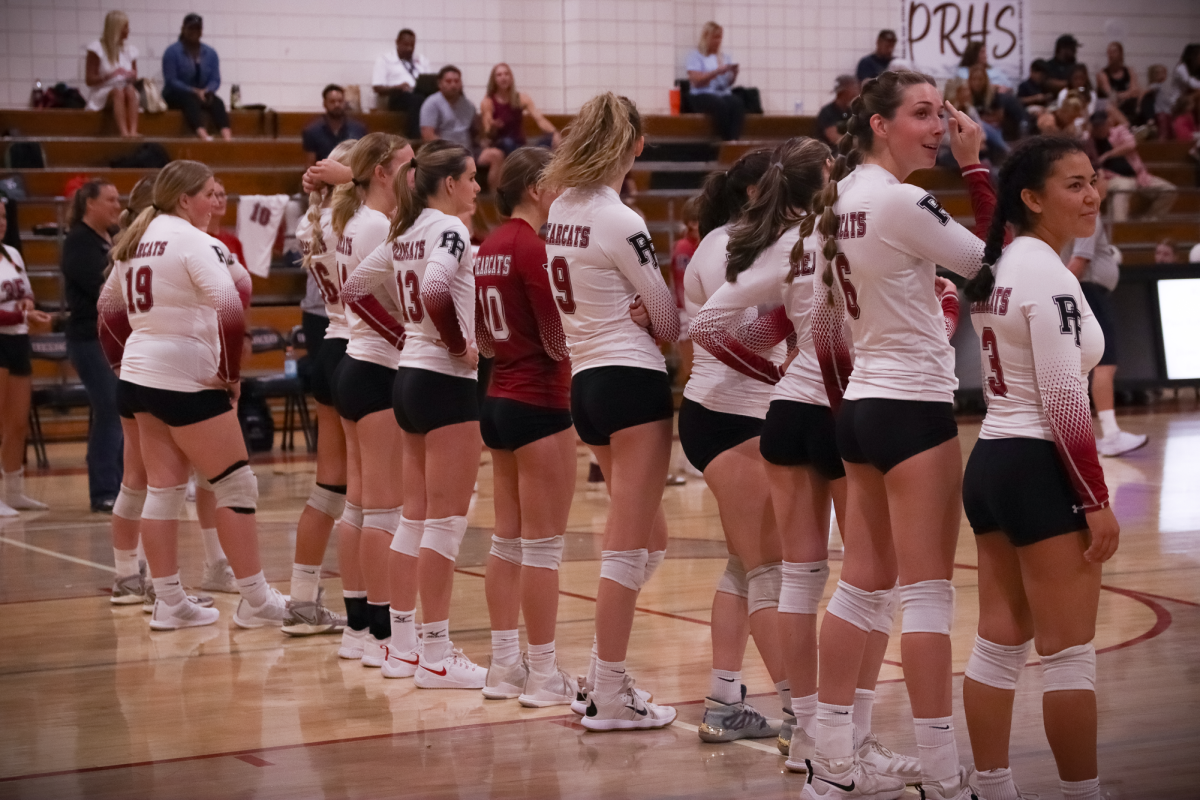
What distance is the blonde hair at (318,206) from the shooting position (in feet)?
19.2

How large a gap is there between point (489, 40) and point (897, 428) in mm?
13585

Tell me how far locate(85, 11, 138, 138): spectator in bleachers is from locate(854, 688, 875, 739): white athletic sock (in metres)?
11.6

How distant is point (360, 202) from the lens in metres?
5.67

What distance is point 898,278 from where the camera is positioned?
11.4ft

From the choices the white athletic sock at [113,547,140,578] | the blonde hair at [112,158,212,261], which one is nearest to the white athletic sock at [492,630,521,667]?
the blonde hair at [112,158,212,261]

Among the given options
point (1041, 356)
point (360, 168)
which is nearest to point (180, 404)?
point (360, 168)

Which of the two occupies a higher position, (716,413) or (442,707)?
(716,413)

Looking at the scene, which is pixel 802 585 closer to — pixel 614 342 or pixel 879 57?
pixel 614 342

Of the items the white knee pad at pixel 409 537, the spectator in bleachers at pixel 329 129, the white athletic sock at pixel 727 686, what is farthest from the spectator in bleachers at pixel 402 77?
the white athletic sock at pixel 727 686

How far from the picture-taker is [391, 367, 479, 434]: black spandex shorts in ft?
16.6

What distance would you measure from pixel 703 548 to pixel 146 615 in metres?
2.86

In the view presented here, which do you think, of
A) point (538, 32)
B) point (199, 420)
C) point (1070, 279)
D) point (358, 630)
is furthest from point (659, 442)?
point (538, 32)

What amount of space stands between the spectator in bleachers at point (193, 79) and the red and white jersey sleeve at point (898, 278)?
37.9 ft

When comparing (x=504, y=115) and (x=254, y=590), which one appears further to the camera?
(x=504, y=115)
